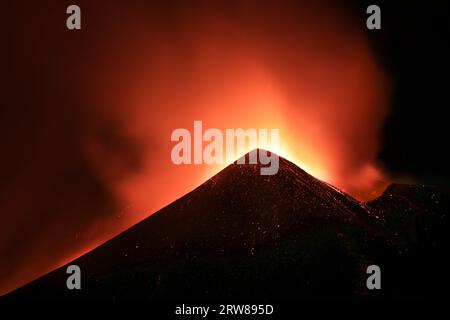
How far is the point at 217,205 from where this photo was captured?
23.9 m

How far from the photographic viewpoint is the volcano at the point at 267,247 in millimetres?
19047

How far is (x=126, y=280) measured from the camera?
1994 centimetres

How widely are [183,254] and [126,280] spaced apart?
227 centimetres

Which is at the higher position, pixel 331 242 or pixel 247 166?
pixel 247 166

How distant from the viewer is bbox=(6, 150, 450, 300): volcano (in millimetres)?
19047

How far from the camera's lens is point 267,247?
20812 millimetres
